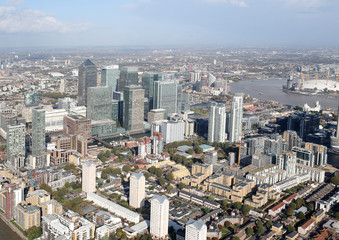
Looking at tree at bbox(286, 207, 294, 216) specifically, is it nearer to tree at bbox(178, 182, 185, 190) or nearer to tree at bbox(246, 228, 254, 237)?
tree at bbox(246, 228, 254, 237)

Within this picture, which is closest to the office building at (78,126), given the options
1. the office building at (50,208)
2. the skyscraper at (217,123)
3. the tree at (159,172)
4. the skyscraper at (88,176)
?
the tree at (159,172)

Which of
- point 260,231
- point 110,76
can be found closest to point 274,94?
point 110,76

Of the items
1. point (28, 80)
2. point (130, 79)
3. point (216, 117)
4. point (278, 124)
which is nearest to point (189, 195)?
point (216, 117)

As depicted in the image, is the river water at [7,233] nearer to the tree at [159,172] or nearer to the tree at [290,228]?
the tree at [159,172]

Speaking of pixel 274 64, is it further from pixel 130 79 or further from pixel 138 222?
pixel 138 222

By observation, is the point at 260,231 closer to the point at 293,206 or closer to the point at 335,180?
the point at 293,206

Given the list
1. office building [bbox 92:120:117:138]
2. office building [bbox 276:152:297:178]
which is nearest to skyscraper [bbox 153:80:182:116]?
office building [bbox 92:120:117:138]
